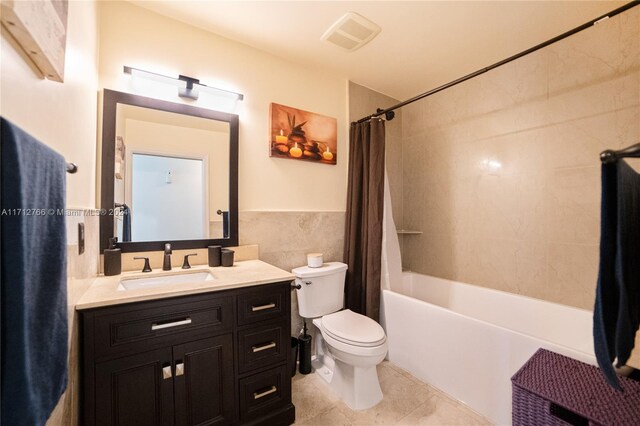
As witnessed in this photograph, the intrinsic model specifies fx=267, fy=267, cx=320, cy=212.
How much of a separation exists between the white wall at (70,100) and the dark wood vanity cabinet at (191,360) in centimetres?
58

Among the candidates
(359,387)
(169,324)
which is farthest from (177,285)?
(359,387)

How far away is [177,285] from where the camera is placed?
1.32 meters

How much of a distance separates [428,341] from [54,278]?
2.07 m

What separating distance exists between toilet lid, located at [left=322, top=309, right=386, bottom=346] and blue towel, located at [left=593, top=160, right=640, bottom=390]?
1186mm

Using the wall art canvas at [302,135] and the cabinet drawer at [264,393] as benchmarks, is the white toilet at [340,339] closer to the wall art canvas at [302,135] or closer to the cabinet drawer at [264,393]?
the cabinet drawer at [264,393]

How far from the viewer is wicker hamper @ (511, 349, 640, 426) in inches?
37.2

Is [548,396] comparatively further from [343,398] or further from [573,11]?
[573,11]

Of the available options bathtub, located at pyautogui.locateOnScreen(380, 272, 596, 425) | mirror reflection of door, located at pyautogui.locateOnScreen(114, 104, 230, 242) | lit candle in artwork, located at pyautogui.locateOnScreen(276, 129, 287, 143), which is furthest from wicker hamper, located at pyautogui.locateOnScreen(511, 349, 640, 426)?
lit candle in artwork, located at pyautogui.locateOnScreen(276, 129, 287, 143)

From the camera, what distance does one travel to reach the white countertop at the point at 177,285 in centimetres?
112

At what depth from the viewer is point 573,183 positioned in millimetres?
1897

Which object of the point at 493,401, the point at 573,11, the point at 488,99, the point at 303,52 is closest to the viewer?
the point at 493,401

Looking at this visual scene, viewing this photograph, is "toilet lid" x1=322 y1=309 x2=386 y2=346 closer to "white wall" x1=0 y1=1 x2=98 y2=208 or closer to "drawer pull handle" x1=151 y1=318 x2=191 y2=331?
"drawer pull handle" x1=151 y1=318 x2=191 y2=331

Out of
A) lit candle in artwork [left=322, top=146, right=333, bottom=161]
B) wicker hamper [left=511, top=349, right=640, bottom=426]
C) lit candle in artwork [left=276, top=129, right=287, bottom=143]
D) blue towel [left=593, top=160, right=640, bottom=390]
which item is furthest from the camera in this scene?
lit candle in artwork [left=322, top=146, right=333, bottom=161]

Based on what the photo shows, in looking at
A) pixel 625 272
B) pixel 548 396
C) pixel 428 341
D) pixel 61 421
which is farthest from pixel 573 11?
pixel 61 421
